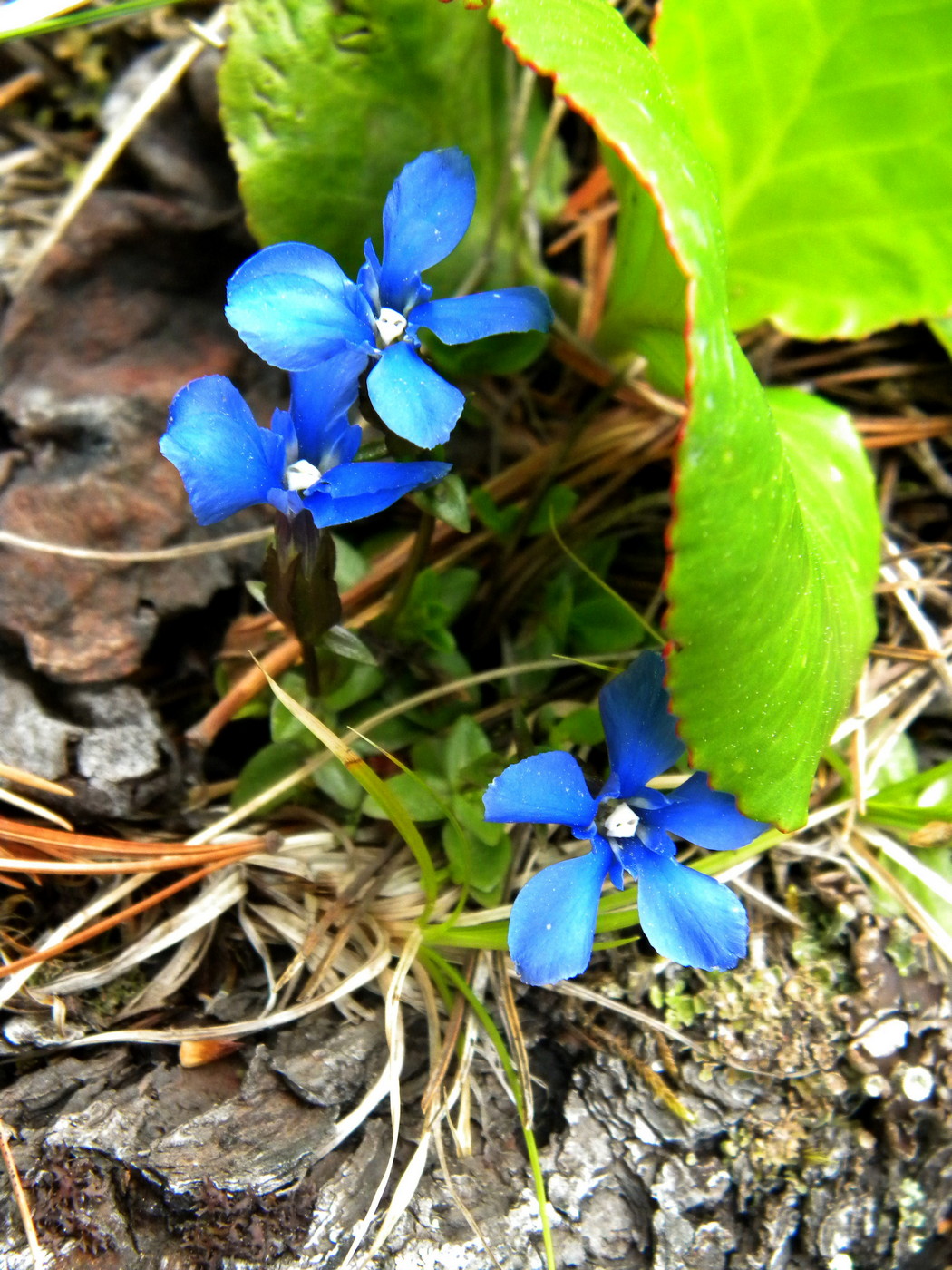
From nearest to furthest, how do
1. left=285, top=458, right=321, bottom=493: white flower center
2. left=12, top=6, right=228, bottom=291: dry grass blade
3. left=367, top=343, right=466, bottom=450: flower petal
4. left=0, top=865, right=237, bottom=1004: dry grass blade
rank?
left=367, top=343, right=466, bottom=450: flower petal, left=285, top=458, right=321, bottom=493: white flower center, left=0, top=865, right=237, bottom=1004: dry grass blade, left=12, top=6, right=228, bottom=291: dry grass blade

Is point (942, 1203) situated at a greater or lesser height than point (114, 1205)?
lesser

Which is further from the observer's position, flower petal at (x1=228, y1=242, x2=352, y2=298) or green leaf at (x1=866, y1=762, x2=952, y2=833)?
green leaf at (x1=866, y1=762, x2=952, y2=833)

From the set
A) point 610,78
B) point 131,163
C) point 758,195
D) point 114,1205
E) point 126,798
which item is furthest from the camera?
point 131,163

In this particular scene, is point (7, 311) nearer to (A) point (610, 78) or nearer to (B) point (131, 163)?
(B) point (131, 163)

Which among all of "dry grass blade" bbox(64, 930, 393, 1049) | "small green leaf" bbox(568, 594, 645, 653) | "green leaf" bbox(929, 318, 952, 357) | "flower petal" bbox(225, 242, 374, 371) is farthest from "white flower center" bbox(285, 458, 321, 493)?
"green leaf" bbox(929, 318, 952, 357)

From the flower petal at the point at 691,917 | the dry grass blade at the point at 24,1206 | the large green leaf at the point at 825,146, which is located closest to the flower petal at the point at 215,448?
the flower petal at the point at 691,917

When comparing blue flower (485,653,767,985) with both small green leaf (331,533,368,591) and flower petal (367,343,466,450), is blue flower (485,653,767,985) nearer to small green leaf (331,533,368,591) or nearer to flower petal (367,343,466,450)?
flower petal (367,343,466,450)

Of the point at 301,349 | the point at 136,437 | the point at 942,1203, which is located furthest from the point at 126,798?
the point at 942,1203

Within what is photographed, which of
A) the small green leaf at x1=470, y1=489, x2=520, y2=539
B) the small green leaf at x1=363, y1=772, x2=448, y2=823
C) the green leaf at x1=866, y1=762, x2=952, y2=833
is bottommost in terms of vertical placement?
the green leaf at x1=866, y1=762, x2=952, y2=833
